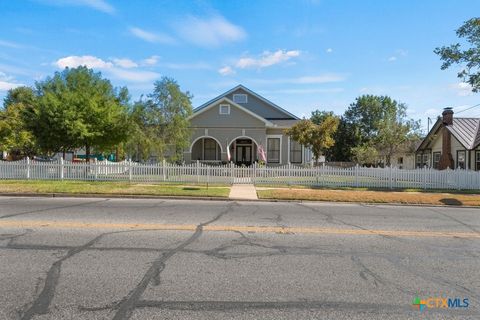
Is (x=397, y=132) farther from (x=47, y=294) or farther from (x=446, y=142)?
(x=47, y=294)

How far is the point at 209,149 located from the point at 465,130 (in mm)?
20385

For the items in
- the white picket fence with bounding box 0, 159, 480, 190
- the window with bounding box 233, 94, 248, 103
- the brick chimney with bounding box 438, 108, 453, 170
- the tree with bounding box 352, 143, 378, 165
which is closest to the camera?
the white picket fence with bounding box 0, 159, 480, 190

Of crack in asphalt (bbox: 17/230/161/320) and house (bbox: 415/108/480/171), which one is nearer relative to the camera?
crack in asphalt (bbox: 17/230/161/320)

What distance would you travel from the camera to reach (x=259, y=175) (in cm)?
2025

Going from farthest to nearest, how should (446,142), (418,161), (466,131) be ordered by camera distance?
(418,161)
(446,142)
(466,131)

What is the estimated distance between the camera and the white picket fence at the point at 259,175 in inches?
786

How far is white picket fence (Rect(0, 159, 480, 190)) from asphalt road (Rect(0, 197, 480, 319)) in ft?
34.0

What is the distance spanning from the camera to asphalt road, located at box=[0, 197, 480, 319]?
159 inches

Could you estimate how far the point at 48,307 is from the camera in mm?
3977

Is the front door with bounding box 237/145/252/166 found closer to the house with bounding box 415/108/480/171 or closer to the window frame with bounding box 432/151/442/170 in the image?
the house with bounding box 415/108/480/171

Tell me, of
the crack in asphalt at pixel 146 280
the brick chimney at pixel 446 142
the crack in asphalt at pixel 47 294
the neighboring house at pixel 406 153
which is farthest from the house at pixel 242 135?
the crack in asphalt at pixel 47 294

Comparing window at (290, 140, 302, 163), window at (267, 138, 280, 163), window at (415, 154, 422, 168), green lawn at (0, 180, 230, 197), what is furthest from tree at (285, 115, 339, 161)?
green lawn at (0, 180, 230, 197)

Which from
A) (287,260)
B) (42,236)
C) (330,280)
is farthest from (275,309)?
(42,236)

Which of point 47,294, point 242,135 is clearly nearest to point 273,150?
point 242,135
